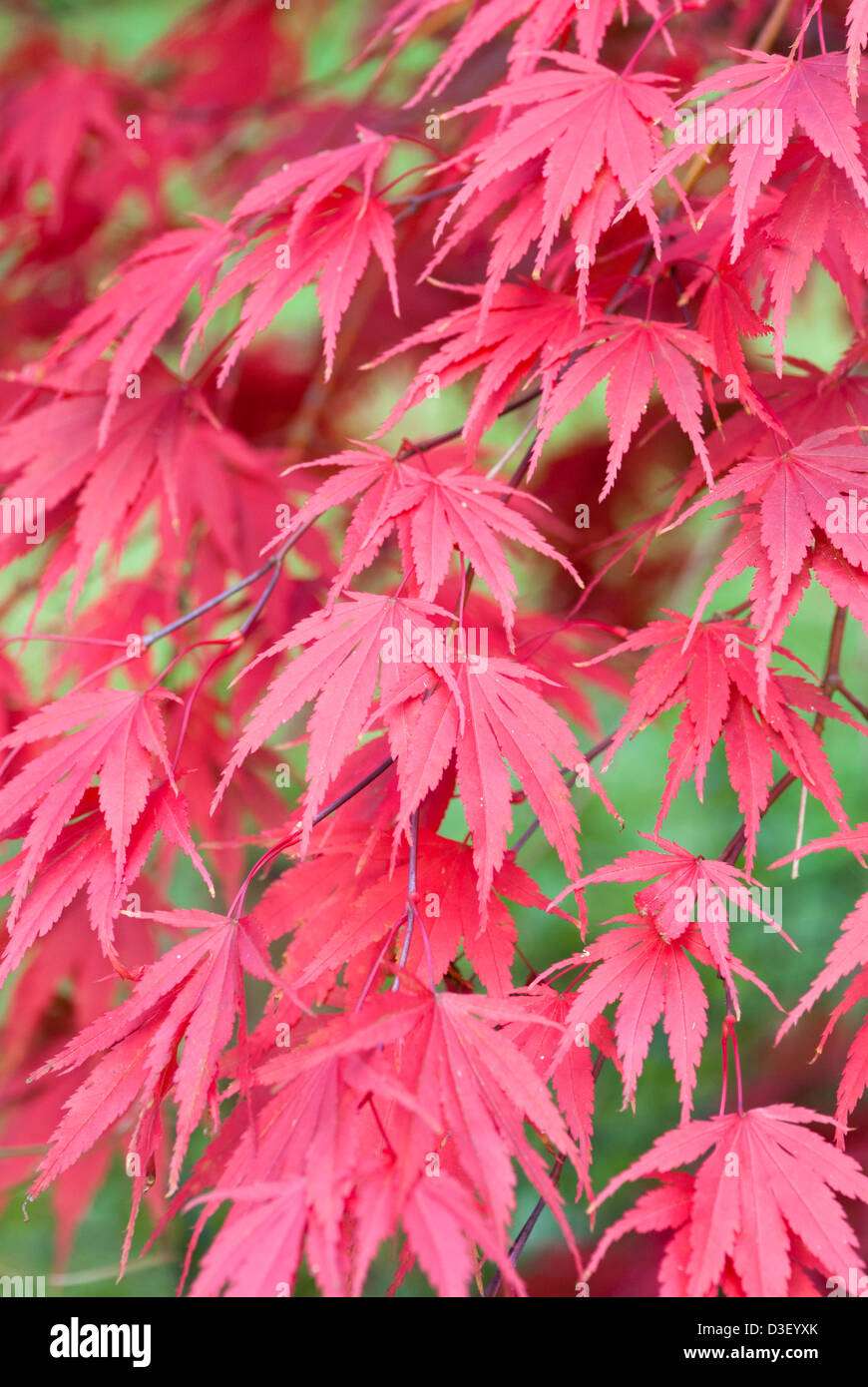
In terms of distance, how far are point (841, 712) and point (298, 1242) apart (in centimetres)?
49

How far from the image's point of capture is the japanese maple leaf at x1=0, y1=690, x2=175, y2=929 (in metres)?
0.69

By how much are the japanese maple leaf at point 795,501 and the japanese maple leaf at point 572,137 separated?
0.56ft

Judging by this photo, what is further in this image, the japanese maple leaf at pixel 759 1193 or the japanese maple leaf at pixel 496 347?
the japanese maple leaf at pixel 496 347

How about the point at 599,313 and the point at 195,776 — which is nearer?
the point at 599,313

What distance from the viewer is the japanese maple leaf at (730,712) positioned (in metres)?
0.69

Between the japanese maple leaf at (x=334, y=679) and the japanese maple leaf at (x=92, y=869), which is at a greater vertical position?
the japanese maple leaf at (x=334, y=679)

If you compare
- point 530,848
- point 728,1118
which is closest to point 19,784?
point 728,1118

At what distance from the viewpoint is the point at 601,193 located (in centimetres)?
71

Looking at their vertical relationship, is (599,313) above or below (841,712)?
above

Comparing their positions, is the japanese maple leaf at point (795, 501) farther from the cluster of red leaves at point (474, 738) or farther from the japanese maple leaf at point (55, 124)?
the japanese maple leaf at point (55, 124)

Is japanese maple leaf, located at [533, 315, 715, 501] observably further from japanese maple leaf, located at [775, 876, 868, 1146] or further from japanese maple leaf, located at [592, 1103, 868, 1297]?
japanese maple leaf, located at [592, 1103, 868, 1297]

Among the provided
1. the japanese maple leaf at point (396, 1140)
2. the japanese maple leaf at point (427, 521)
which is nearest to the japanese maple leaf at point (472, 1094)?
the japanese maple leaf at point (396, 1140)

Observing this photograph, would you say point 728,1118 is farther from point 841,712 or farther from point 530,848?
point 530,848

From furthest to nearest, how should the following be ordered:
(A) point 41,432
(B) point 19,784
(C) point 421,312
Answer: (C) point 421,312, (A) point 41,432, (B) point 19,784
